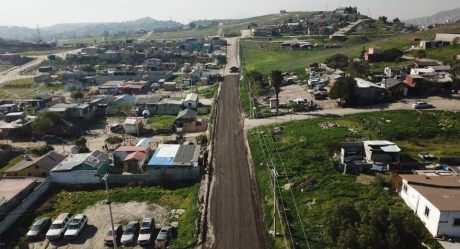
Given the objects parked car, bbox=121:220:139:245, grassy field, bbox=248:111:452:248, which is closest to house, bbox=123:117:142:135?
grassy field, bbox=248:111:452:248

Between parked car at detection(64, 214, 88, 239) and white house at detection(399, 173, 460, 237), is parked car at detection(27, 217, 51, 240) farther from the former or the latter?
white house at detection(399, 173, 460, 237)

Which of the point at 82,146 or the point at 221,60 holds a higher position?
the point at 221,60

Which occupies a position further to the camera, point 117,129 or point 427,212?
point 117,129

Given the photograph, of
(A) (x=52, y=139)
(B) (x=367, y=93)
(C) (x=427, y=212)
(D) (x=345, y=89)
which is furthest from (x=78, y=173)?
(B) (x=367, y=93)

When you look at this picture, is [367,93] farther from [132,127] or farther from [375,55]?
[132,127]

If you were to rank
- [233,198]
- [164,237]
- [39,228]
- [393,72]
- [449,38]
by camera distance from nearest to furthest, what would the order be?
[164,237] → [39,228] → [233,198] → [393,72] → [449,38]

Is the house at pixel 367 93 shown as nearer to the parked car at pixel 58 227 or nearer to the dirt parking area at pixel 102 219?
the dirt parking area at pixel 102 219

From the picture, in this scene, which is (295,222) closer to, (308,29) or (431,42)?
(431,42)
